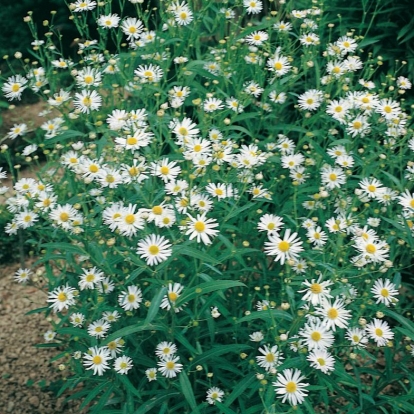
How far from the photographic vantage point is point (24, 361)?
3.20 metres

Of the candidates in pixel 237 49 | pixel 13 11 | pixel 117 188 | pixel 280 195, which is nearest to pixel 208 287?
pixel 117 188

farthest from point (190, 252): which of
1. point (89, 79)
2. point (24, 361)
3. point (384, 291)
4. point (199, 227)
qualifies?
point (24, 361)

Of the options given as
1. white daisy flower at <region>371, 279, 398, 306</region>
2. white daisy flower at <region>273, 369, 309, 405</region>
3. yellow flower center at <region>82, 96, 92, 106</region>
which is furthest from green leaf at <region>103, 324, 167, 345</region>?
yellow flower center at <region>82, 96, 92, 106</region>

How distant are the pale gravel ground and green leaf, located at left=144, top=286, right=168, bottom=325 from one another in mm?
878

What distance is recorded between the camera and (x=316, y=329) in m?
2.04

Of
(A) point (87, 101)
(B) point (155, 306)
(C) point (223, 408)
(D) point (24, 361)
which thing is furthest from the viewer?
(D) point (24, 361)

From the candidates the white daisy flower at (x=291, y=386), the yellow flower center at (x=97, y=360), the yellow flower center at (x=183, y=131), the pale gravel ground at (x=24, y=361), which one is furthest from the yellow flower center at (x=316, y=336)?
the pale gravel ground at (x=24, y=361)

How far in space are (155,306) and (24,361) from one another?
1540mm

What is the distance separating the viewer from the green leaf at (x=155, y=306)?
75.1 inches

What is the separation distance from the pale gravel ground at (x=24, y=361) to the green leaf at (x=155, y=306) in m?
0.88

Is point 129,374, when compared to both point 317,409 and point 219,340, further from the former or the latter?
point 317,409

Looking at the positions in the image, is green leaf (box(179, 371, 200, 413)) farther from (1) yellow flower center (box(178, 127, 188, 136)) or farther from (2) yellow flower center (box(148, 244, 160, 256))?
(1) yellow flower center (box(178, 127, 188, 136))

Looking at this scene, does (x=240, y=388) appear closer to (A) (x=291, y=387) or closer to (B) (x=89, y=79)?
(A) (x=291, y=387)

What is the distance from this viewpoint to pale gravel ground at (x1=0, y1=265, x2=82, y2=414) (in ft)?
9.68
